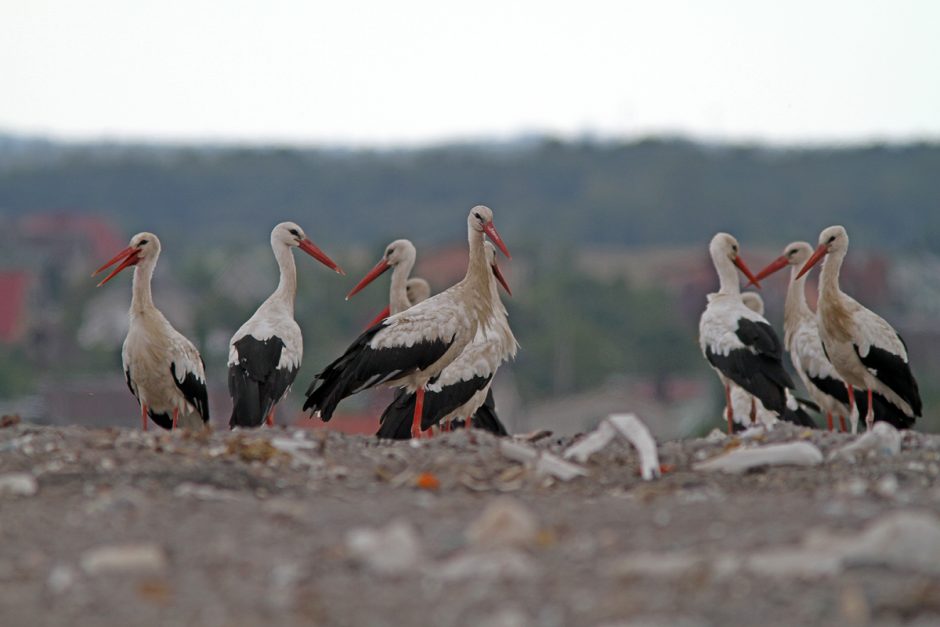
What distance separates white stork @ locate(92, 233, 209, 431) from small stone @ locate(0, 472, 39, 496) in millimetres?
4339

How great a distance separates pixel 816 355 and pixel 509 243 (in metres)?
82.5

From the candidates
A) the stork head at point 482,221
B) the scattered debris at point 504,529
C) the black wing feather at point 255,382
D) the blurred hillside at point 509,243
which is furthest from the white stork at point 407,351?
the blurred hillside at point 509,243

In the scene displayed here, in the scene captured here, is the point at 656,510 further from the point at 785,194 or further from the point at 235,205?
the point at 235,205

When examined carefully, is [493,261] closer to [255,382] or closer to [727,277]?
[727,277]

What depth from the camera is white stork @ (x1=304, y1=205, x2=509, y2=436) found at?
10062mm

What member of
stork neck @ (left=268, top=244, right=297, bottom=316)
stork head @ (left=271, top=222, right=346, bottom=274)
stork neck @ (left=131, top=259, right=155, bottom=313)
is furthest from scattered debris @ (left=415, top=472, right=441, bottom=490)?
stork head @ (left=271, top=222, right=346, bottom=274)

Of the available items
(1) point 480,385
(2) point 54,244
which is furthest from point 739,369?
(2) point 54,244

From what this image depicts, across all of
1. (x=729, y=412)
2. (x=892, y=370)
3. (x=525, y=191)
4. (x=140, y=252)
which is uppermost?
(x=140, y=252)

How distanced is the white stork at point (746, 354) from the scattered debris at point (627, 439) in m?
3.93

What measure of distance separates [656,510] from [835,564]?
3.78 ft

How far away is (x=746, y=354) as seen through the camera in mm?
11758

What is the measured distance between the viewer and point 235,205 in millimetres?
130750

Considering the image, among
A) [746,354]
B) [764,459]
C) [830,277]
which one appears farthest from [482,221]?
[764,459]

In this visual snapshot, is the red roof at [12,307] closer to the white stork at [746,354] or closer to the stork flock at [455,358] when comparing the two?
the stork flock at [455,358]
